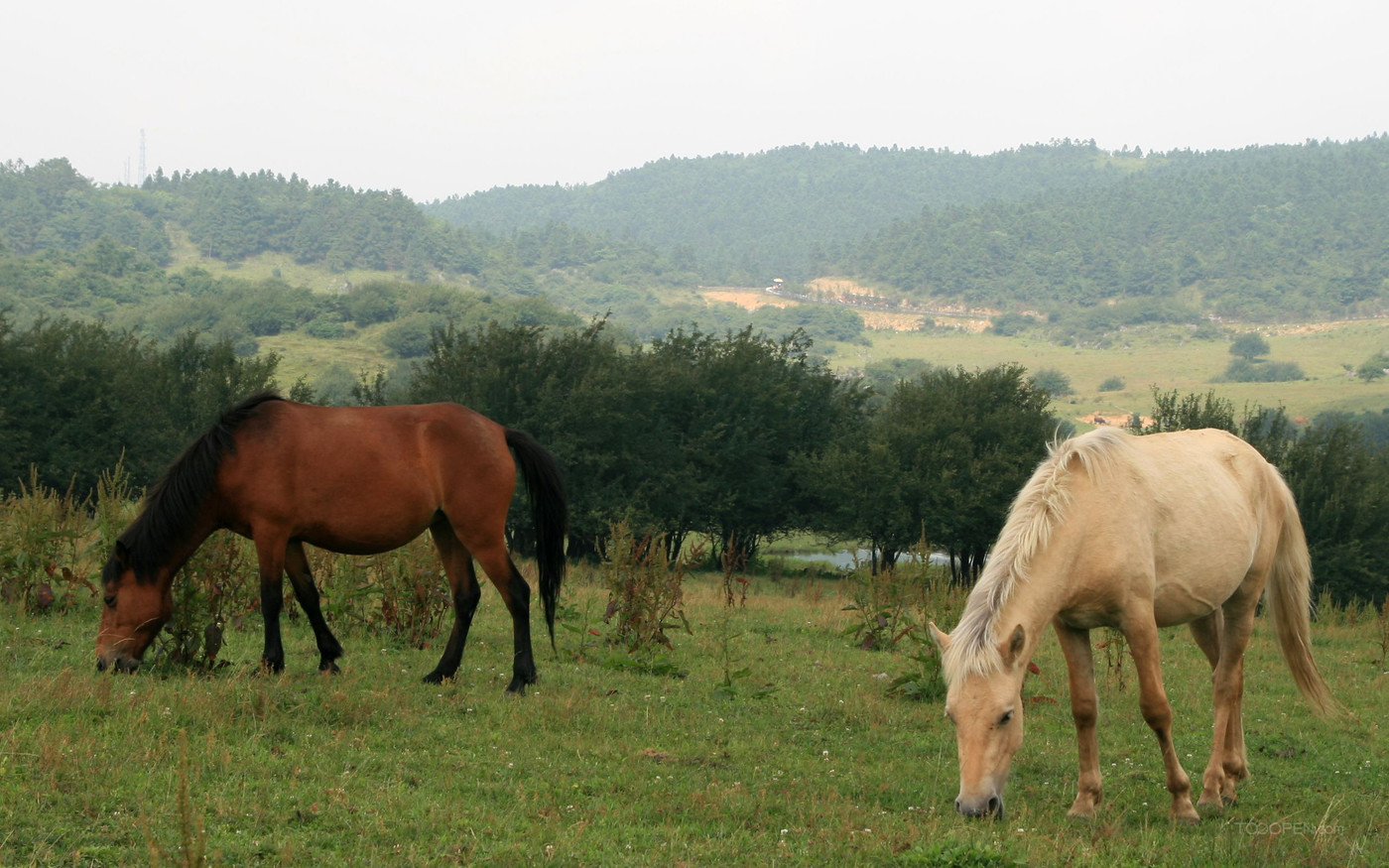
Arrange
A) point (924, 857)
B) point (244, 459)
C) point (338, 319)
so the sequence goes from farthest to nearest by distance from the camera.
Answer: point (338, 319) → point (244, 459) → point (924, 857)

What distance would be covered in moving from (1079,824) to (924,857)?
166 cm

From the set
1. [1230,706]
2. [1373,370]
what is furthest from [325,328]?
[1230,706]

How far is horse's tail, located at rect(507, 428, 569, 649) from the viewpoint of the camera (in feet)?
30.8

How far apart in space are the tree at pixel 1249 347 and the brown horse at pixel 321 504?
171 m

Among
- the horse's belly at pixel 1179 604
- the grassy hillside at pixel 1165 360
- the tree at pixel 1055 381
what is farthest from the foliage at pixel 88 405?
the tree at pixel 1055 381

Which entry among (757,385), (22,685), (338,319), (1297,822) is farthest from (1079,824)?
(338,319)

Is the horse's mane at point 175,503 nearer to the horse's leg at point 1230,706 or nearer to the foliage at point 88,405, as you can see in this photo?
the horse's leg at point 1230,706

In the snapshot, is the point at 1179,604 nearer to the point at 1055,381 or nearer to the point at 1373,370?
the point at 1055,381

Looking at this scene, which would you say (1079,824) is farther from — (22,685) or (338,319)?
(338,319)

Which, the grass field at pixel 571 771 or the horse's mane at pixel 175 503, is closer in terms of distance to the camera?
the grass field at pixel 571 771

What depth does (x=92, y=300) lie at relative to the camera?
139 metres

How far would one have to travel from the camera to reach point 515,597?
9.04m

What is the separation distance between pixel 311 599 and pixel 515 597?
1641mm

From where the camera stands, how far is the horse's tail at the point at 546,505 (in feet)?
30.8
